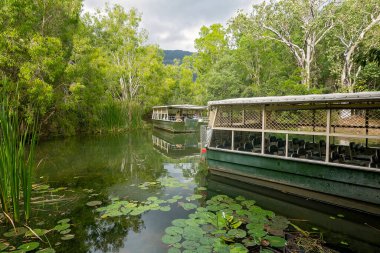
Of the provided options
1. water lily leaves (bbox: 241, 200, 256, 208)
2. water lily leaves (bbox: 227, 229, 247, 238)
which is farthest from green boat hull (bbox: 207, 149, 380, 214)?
water lily leaves (bbox: 227, 229, 247, 238)

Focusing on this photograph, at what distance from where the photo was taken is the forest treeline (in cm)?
1239

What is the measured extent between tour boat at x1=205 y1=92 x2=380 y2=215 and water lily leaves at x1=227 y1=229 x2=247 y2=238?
2567mm

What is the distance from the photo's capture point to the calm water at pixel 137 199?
412 cm

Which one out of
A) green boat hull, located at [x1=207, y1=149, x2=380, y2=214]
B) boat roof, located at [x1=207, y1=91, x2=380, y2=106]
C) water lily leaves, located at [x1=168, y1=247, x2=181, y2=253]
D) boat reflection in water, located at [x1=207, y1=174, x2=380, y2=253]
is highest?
boat roof, located at [x1=207, y1=91, x2=380, y2=106]

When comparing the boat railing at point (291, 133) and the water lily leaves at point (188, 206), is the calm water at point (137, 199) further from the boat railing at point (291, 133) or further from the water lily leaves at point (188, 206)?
the boat railing at point (291, 133)

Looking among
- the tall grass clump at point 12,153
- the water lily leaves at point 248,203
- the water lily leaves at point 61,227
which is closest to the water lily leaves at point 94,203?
the water lily leaves at point 61,227

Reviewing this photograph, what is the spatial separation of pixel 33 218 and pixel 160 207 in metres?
2.49

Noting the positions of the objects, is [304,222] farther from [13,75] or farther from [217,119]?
[13,75]

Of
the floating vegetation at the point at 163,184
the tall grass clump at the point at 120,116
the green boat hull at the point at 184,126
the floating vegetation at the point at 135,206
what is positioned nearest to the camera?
the floating vegetation at the point at 135,206

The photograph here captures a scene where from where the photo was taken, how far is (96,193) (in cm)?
638

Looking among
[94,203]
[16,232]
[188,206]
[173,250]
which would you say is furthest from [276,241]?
[16,232]

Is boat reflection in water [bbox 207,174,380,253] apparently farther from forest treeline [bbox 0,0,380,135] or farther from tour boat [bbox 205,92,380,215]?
forest treeline [bbox 0,0,380,135]

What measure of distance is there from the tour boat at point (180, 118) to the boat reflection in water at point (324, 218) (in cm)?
1358

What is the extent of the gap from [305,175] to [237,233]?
8.72ft
